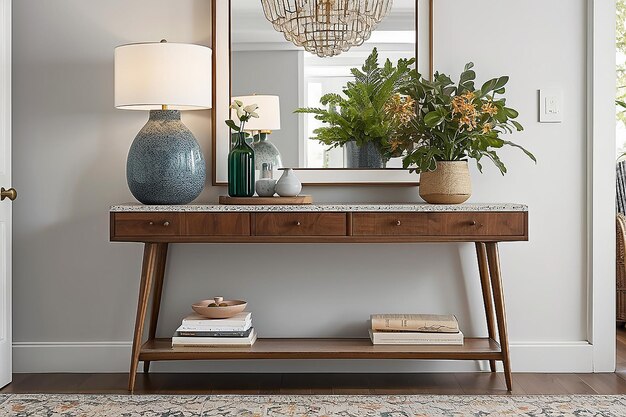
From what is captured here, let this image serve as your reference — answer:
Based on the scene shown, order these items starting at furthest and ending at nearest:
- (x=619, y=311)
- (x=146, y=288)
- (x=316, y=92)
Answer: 1. (x=619, y=311)
2. (x=316, y=92)
3. (x=146, y=288)

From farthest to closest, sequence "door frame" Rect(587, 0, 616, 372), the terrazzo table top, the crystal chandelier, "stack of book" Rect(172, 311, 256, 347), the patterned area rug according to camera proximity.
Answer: "door frame" Rect(587, 0, 616, 372), "stack of book" Rect(172, 311, 256, 347), the terrazzo table top, the patterned area rug, the crystal chandelier

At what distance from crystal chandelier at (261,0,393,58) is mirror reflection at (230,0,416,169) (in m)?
0.57

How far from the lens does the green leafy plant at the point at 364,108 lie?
11.0ft

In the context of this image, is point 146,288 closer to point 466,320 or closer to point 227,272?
point 227,272

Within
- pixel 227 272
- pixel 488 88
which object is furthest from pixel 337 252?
pixel 488 88

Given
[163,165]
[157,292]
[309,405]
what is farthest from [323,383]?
[163,165]

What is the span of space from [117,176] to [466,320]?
164cm

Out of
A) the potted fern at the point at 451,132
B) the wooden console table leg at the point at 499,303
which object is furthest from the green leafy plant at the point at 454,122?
the wooden console table leg at the point at 499,303

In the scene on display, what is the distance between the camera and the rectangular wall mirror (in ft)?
11.1

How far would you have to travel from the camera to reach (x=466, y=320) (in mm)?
3447

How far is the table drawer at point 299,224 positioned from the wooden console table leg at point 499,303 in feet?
2.01

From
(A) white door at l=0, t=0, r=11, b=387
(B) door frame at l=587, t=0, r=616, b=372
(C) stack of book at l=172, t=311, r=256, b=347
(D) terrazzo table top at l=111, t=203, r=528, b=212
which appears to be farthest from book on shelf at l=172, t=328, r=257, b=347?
(B) door frame at l=587, t=0, r=616, b=372

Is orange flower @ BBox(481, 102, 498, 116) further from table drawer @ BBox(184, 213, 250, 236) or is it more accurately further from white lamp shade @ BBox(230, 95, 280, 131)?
table drawer @ BBox(184, 213, 250, 236)

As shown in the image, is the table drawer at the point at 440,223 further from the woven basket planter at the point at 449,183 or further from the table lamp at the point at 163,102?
the table lamp at the point at 163,102
